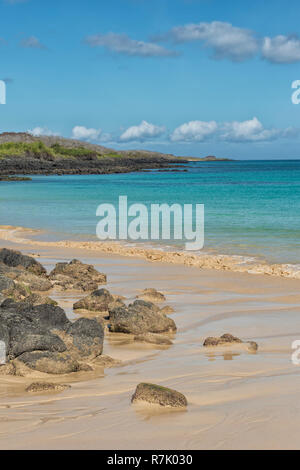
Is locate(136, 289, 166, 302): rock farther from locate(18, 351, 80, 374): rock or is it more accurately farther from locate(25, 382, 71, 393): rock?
locate(25, 382, 71, 393): rock

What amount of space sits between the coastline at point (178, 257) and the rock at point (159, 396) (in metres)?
7.11

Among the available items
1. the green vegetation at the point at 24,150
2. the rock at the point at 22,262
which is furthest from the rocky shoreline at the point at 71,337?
the green vegetation at the point at 24,150

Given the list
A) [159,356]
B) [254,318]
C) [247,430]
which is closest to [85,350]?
[159,356]

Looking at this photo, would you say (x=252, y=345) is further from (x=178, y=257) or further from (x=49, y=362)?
(x=178, y=257)

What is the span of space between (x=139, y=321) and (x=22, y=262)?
4.49 metres

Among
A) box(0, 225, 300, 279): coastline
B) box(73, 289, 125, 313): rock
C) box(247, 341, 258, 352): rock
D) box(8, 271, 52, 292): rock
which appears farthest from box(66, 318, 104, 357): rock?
box(0, 225, 300, 279): coastline

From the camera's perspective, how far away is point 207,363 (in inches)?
215

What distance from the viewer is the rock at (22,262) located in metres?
10.5

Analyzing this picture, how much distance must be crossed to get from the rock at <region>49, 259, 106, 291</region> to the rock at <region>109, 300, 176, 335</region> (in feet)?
8.72

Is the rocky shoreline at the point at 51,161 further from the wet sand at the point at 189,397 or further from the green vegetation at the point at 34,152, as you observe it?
the wet sand at the point at 189,397

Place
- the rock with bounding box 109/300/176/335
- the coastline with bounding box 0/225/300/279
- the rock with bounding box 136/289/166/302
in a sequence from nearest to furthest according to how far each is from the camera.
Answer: the rock with bounding box 109/300/176/335 → the rock with bounding box 136/289/166/302 → the coastline with bounding box 0/225/300/279

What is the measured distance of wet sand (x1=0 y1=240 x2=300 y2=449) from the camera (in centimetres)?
368
